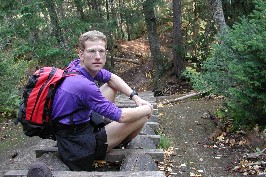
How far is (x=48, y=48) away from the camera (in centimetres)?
1112

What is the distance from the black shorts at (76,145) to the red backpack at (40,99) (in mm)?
202

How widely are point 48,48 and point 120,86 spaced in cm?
697

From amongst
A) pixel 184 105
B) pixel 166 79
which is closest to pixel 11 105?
pixel 184 105

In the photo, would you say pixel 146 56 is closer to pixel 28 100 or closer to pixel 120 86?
pixel 120 86

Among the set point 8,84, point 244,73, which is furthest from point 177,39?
point 244,73

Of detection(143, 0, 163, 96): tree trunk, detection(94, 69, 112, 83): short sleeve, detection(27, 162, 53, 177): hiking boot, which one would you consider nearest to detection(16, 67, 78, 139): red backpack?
detection(27, 162, 53, 177): hiking boot

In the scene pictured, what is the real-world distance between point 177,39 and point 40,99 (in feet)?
45.7

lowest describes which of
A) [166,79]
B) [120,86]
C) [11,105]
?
[166,79]

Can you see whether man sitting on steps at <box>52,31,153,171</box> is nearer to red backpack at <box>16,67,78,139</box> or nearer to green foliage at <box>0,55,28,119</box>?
red backpack at <box>16,67,78,139</box>

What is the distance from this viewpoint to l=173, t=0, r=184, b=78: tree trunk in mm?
16344

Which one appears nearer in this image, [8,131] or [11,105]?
[8,131]

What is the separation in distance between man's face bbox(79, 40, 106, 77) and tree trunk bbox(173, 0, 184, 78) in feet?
42.5

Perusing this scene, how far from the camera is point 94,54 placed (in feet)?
12.4

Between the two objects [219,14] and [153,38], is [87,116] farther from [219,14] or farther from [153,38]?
[153,38]
